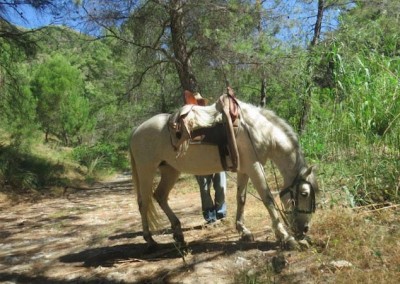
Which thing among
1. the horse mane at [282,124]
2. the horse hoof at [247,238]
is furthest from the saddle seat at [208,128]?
the horse hoof at [247,238]

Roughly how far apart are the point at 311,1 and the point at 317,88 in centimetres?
864

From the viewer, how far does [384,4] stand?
10.4m

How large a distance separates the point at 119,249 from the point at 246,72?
22.6ft

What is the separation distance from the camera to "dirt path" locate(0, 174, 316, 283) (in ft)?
13.0

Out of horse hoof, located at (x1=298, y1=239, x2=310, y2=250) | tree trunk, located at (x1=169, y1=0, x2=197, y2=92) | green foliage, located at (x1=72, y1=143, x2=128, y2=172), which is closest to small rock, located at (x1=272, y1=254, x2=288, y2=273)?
horse hoof, located at (x1=298, y1=239, x2=310, y2=250)

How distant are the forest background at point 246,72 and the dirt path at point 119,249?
4.52 feet

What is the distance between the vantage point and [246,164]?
4484mm

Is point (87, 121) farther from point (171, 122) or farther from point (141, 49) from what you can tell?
point (171, 122)

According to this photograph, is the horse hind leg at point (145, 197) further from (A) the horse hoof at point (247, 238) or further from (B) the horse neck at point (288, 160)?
(B) the horse neck at point (288, 160)

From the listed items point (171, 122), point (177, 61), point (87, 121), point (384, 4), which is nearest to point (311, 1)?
point (384, 4)

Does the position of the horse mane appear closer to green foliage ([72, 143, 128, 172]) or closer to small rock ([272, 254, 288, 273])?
small rock ([272, 254, 288, 273])

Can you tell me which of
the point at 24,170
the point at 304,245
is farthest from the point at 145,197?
the point at 24,170

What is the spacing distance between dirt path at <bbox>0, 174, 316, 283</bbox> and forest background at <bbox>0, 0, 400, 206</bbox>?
138cm

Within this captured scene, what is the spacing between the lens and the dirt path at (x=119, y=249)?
156 inches
